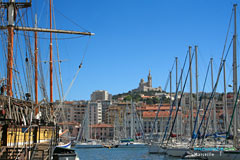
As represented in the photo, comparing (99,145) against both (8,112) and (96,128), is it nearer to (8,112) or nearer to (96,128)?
(96,128)

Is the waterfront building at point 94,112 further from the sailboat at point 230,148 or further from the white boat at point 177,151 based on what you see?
the sailboat at point 230,148

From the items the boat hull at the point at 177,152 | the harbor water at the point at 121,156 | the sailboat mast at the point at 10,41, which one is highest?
the sailboat mast at the point at 10,41

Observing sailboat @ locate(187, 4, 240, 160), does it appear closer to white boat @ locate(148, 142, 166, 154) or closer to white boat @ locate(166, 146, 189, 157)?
white boat @ locate(166, 146, 189, 157)

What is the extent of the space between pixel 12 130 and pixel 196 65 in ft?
121

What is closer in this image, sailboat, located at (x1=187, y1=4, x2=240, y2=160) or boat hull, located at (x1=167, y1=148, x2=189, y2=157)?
sailboat, located at (x1=187, y1=4, x2=240, y2=160)

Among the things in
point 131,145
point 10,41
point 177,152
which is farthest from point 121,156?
point 131,145

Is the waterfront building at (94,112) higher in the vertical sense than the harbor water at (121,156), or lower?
higher

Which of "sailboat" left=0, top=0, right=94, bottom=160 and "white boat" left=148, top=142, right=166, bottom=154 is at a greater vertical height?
"sailboat" left=0, top=0, right=94, bottom=160

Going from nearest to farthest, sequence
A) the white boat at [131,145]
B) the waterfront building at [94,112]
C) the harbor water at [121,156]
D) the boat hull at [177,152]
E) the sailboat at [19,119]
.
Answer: the sailboat at [19,119]
the boat hull at [177,152]
the harbor water at [121,156]
the white boat at [131,145]
the waterfront building at [94,112]

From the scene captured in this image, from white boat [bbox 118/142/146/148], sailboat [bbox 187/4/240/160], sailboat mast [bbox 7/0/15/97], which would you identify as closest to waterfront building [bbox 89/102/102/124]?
white boat [bbox 118/142/146/148]

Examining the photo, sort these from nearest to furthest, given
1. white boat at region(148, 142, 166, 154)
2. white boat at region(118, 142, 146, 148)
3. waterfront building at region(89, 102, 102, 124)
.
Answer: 1. white boat at region(148, 142, 166, 154)
2. white boat at region(118, 142, 146, 148)
3. waterfront building at region(89, 102, 102, 124)

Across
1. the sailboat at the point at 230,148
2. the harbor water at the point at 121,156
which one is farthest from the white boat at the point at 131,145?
the sailboat at the point at 230,148

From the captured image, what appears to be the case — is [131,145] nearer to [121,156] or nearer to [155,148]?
[121,156]

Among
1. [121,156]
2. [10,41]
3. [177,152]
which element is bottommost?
[121,156]
